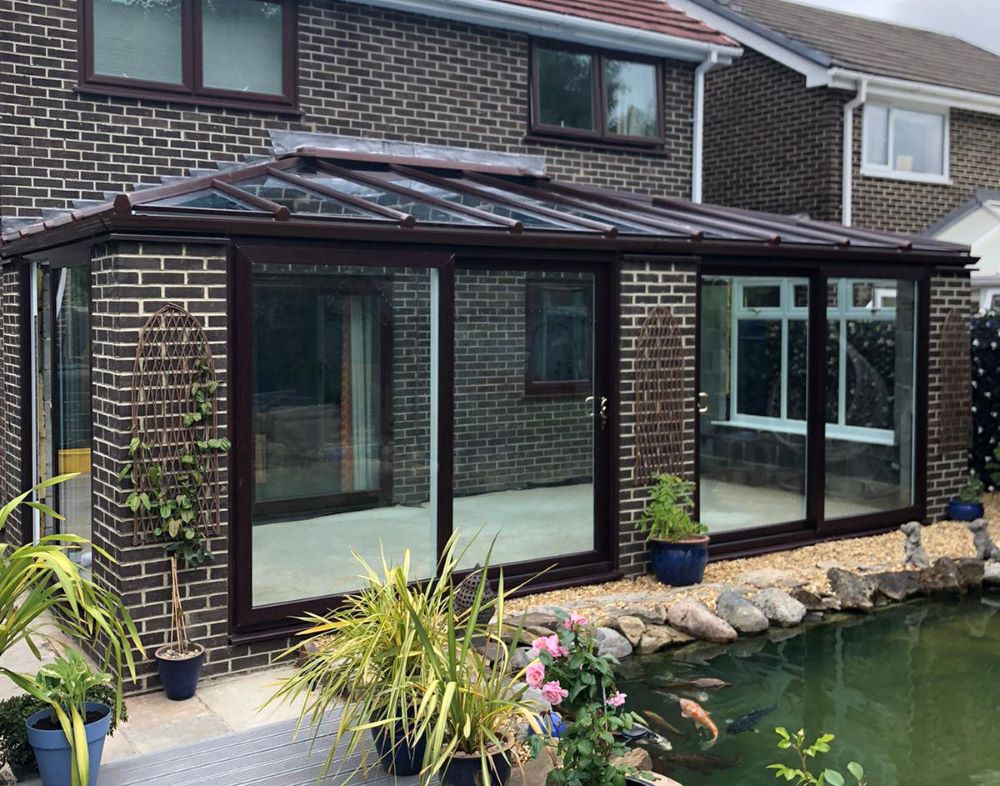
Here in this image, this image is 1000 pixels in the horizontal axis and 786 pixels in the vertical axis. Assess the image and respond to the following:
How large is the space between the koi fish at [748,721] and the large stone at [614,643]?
3.34 feet

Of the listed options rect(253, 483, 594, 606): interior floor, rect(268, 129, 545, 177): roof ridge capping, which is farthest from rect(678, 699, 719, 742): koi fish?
rect(268, 129, 545, 177): roof ridge capping

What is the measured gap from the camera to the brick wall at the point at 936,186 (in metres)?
14.5

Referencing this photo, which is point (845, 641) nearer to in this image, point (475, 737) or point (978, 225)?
point (475, 737)

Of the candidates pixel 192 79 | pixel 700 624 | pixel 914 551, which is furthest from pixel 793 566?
pixel 192 79

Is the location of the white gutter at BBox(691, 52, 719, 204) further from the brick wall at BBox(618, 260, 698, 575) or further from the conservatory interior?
the brick wall at BBox(618, 260, 698, 575)

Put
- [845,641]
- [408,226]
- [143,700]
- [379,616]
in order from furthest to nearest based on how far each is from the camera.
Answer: [845,641], [408,226], [143,700], [379,616]

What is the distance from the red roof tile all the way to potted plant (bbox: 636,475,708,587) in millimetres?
4987

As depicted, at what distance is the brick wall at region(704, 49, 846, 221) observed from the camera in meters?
14.3

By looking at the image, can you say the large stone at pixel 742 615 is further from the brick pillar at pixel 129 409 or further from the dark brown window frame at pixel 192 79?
the dark brown window frame at pixel 192 79

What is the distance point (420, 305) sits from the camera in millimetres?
7215

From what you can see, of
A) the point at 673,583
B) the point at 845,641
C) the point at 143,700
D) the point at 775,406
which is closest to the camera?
the point at 143,700

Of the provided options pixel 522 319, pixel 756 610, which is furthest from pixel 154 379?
pixel 756 610

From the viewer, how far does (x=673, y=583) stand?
805 cm

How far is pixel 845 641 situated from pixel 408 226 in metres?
4.09
